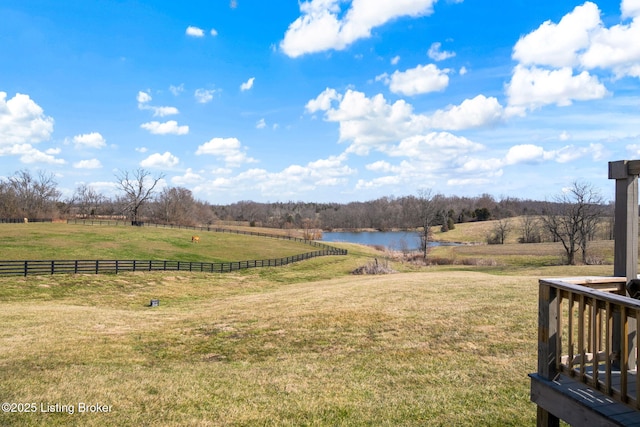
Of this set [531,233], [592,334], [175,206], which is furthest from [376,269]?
[175,206]

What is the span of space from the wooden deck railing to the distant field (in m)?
42.3

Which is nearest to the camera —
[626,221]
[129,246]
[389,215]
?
[626,221]

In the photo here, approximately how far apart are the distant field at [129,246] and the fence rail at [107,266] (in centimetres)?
580

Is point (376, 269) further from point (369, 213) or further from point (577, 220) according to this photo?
point (369, 213)

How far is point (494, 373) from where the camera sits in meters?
8.36

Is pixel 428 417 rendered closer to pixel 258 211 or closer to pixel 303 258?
pixel 303 258

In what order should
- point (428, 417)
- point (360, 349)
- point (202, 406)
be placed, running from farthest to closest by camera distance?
point (360, 349) → point (202, 406) → point (428, 417)

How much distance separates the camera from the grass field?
671cm

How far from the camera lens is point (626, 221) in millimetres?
5289

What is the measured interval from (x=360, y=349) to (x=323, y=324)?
9.44ft

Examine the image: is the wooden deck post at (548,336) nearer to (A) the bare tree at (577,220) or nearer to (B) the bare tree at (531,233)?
(A) the bare tree at (577,220)

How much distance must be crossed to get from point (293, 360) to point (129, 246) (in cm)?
4389

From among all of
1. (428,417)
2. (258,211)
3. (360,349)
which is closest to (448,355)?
(360,349)

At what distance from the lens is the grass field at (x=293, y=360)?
22.0ft
